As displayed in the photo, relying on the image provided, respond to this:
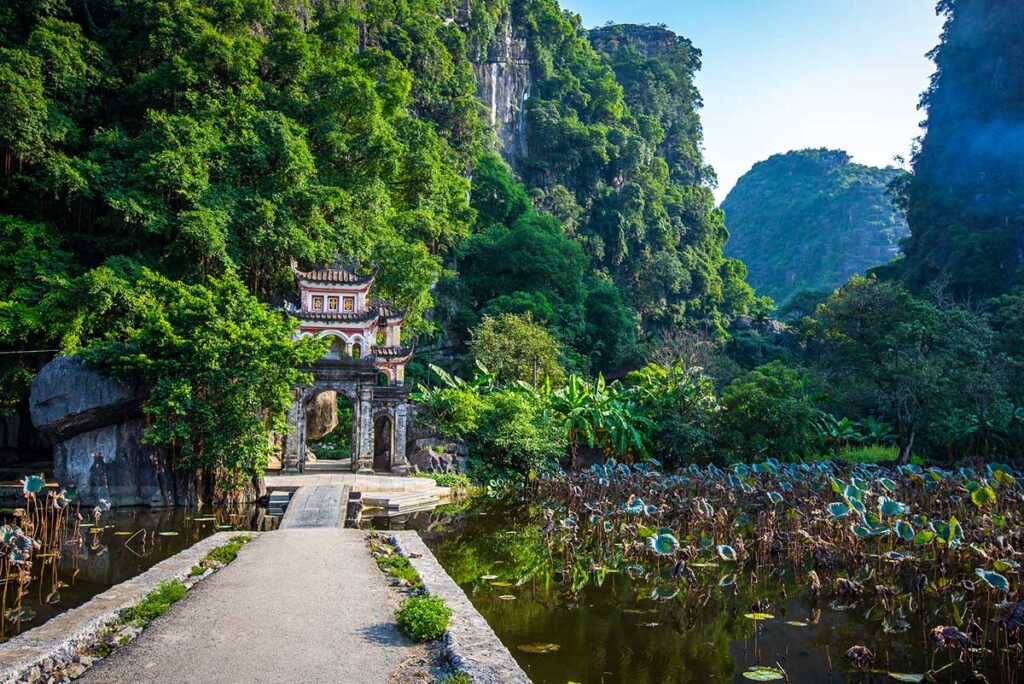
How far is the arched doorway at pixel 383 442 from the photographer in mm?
19844

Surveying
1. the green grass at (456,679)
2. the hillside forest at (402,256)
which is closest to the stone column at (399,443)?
the hillside forest at (402,256)

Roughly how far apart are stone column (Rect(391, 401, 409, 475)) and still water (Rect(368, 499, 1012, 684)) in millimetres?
9680

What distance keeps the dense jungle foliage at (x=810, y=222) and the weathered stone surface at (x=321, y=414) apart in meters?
51.2

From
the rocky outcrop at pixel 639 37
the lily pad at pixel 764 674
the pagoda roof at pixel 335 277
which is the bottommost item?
the lily pad at pixel 764 674

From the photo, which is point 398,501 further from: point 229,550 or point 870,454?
point 870,454

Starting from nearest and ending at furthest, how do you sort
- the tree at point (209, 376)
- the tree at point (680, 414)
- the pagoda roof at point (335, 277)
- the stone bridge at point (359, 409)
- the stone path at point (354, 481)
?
the tree at point (209, 376)
the stone path at point (354, 481)
the stone bridge at point (359, 409)
the tree at point (680, 414)
the pagoda roof at point (335, 277)

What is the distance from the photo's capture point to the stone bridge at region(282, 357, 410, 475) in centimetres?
1839

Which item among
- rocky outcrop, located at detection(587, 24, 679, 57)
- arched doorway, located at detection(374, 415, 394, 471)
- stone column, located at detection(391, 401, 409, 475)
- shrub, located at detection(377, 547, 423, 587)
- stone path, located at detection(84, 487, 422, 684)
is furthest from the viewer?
rocky outcrop, located at detection(587, 24, 679, 57)

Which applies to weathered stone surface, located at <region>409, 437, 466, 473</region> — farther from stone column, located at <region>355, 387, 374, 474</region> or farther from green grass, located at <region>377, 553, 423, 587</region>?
green grass, located at <region>377, 553, 423, 587</region>

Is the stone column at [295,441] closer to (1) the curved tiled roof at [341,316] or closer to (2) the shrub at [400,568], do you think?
(1) the curved tiled roof at [341,316]

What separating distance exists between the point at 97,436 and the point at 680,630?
42.1ft

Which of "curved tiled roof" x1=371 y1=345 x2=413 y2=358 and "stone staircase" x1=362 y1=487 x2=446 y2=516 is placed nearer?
"stone staircase" x1=362 y1=487 x2=446 y2=516

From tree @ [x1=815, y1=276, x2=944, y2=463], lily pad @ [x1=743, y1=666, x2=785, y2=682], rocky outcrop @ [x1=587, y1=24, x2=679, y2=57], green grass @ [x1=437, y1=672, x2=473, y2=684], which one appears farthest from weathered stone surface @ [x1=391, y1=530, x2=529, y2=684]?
rocky outcrop @ [x1=587, y1=24, x2=679, y2=57]

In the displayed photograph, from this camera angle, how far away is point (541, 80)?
52375mm
